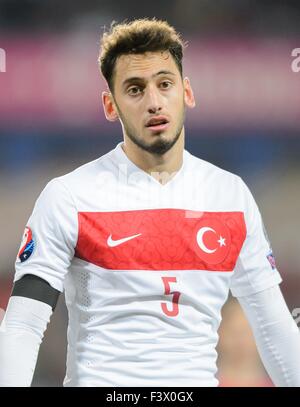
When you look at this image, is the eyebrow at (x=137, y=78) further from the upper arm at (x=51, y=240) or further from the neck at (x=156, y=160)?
the upper arm at (x=51, y=240)

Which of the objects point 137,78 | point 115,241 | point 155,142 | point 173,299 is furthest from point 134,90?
point 173,299

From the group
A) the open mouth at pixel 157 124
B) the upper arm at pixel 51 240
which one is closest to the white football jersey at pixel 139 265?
the upper arm at pixel 51 240

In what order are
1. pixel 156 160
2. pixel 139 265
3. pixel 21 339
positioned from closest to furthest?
pixel 21 339 → pixel 139 265 → pixel 156 160

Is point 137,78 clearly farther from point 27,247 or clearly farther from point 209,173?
point 27,247

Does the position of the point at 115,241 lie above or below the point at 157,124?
below

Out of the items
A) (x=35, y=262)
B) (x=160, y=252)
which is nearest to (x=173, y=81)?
(x=160, y=252)

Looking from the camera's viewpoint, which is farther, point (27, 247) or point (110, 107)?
point (110, 107)

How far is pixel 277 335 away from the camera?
1.79 m

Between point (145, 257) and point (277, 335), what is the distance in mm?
390

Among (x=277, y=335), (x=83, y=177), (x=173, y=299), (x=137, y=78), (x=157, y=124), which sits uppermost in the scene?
(x=137, y=78)

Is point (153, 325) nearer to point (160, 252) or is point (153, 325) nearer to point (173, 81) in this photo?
point (160, 252)
